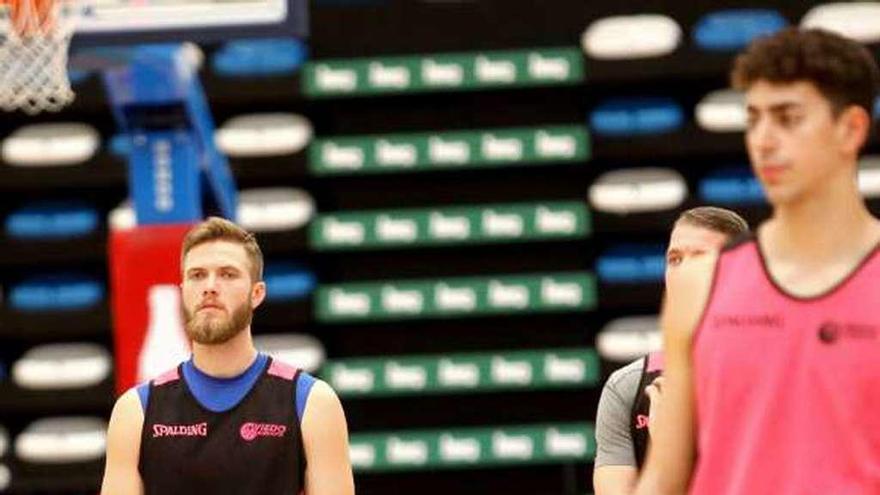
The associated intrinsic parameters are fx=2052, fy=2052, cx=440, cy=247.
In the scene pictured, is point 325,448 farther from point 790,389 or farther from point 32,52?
point 32,52

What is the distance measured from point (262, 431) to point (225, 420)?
124 mm

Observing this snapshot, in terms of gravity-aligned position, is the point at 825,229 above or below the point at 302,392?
above

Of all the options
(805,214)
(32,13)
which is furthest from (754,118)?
(32,13)

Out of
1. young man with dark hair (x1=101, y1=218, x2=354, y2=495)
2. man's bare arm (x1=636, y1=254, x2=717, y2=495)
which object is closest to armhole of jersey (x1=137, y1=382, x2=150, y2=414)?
young man with dark hair (x1=101, y1=218, x2=354, y2=495)

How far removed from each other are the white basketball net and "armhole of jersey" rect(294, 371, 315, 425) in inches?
124

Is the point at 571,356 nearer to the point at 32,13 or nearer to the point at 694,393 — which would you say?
the point at 32,13

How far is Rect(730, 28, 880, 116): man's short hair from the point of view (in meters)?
3.46

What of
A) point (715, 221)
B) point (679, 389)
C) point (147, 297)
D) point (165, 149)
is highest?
point (679, 389)

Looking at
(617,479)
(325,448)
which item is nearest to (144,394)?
(325,448)

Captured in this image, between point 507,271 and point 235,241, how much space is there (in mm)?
6485

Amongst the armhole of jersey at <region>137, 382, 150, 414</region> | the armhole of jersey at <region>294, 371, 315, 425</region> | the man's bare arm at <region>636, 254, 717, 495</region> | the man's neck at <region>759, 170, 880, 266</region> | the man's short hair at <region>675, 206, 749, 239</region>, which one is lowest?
the armhole of jersey at <region>137, 382, 150, 414</region>

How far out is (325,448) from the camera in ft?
19.6

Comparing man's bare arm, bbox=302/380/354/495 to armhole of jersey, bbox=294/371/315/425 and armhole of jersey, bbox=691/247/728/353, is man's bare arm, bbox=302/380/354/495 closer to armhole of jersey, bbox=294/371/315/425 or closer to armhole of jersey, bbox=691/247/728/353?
armhole of jersey, bbox=294/371/315/425

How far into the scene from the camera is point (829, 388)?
340 cm
